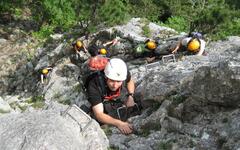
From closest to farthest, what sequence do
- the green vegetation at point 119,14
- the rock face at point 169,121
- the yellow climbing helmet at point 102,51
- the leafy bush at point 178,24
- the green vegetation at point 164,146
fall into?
1. the rock face at point 169,121
2. the green vegetation at point 164,146
3. the yellow climbing helmet at point 102,51
4. the green vegetation at point 119,14
5. the leafy bush at point 178,24

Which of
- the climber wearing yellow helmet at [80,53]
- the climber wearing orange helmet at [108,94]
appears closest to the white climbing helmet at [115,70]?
the climber wearing orange helmet at [108,94]

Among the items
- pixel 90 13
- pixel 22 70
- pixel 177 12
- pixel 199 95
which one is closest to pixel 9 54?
pixel 22 70

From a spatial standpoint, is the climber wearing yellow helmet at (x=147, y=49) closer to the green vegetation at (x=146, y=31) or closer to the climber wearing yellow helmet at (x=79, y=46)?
the green vegetation at (x=146, y=31)

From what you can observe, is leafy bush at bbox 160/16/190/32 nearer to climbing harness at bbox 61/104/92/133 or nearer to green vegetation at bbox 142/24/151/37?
green vegetation at bbox 142/24/151/37


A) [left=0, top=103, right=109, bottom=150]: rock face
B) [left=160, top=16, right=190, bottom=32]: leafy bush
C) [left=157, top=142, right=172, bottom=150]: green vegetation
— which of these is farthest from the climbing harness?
[left=160, top=16, right=190, bottom=32]: leafy bush

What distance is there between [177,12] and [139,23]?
6649mm

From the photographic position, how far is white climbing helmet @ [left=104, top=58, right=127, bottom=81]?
7.34 metres

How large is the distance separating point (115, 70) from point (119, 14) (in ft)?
44.8

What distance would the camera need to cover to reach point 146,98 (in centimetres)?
831

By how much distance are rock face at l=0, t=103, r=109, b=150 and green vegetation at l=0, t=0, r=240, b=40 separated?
1306 centimetres

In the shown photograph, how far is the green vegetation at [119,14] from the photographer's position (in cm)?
2000

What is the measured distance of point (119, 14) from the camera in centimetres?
2069

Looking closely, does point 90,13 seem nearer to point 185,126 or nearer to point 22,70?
point 22,70

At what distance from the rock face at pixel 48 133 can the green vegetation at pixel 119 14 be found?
13.1 meters
